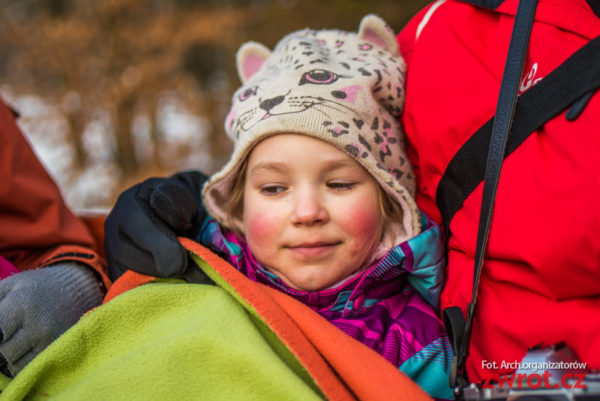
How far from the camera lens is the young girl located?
1245mm

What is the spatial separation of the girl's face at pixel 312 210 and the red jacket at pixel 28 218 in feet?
1.82

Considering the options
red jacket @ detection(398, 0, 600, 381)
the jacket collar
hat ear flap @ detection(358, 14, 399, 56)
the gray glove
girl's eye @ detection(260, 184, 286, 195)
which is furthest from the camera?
hat ear flap @ detection(358, 14, 399, 56)

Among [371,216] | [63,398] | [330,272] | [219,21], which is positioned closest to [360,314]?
[330,272]

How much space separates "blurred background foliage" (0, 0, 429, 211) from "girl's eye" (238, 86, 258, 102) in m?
3.35

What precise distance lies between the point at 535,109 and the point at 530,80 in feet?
0.29

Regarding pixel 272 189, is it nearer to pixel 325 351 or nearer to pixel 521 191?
pixel 325 351

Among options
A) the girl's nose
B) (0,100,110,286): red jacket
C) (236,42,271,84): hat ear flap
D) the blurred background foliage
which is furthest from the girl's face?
the blurred background foliage

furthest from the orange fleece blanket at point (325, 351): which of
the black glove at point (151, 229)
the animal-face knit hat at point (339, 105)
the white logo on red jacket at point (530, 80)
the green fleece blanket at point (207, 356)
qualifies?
the white logo on red jacket at point (530, 80)

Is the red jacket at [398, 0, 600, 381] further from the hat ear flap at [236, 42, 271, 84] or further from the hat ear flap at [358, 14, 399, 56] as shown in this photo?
the hat ear flap at [236, 42, 271, 84]

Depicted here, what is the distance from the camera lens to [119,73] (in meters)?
5.08

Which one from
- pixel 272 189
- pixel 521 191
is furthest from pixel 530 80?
pixel 272 189

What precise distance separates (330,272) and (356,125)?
41 cm

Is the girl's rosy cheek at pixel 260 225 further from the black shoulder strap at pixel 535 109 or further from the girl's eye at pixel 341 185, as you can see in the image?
the black shoulder strap at pixel 535 109

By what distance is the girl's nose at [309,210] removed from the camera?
1.22 metres
